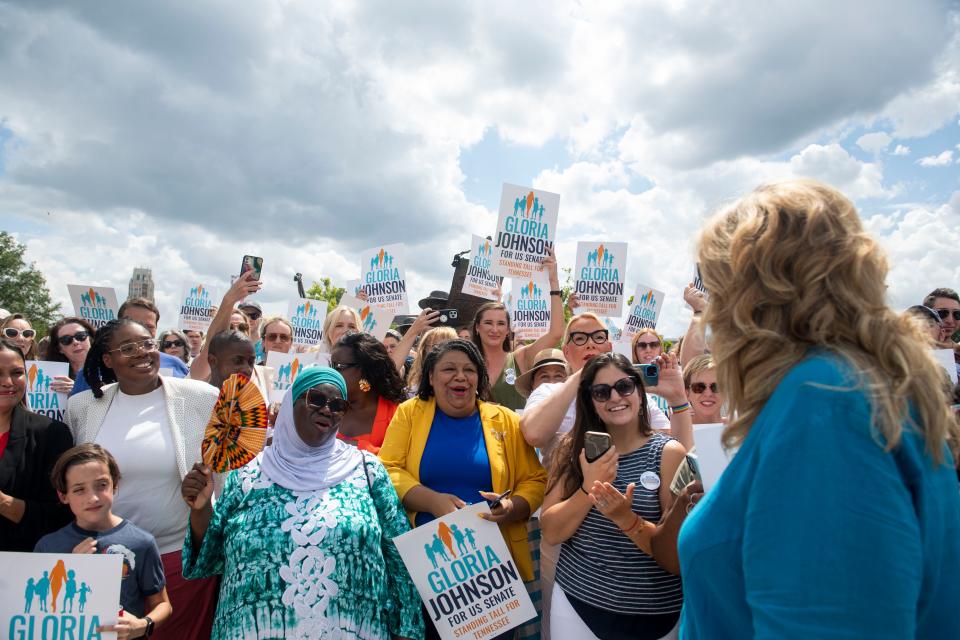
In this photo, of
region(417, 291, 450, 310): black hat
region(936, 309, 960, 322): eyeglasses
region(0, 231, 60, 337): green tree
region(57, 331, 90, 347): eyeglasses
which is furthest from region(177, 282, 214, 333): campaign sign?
region(0, 231, 60, 337): green tree

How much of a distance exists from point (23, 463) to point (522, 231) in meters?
5.13

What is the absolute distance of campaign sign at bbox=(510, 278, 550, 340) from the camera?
25.0 ft

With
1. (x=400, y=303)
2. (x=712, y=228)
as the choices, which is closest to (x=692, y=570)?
(x=712, y=228)

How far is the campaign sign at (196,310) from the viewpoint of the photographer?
8.91m

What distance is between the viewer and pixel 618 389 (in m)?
3.21

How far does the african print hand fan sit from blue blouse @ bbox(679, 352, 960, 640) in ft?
8.02

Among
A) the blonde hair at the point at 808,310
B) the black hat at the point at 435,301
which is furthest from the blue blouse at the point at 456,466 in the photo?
the black hat at the point at 435,301

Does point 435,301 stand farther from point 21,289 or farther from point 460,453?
point 21,289

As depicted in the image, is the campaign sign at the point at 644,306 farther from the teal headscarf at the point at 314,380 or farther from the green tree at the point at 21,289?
the green tree at the point at 21,289

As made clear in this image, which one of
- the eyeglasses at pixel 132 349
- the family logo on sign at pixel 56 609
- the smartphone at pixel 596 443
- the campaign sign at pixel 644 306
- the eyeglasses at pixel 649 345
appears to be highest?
the campaign sign at pixel 644 306

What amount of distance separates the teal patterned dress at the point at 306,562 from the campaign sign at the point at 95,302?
5.45 meters

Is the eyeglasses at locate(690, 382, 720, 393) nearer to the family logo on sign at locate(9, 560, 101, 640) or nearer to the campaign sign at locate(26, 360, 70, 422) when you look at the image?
the family logo on sign at locate(9, 560, 101, 640)

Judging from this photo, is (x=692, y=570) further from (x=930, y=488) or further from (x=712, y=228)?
(x=712, y=228)

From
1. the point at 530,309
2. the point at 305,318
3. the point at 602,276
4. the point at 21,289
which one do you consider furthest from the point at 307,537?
the point at 21,289
